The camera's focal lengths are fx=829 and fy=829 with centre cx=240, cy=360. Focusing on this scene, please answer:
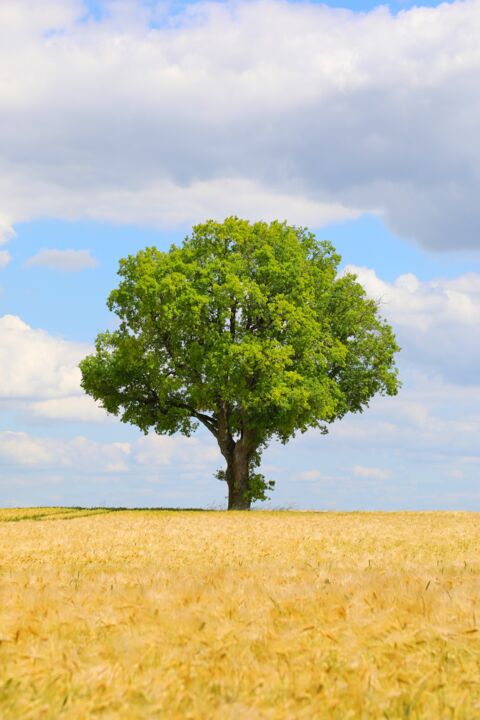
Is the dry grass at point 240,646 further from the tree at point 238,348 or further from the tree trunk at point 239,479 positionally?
the tree trunk at point 239,479

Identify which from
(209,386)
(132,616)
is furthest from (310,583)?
(209,386)

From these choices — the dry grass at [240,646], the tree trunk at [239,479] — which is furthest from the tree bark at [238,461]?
the dry grass at [240,646]

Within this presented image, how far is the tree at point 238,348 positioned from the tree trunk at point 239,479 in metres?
0.06

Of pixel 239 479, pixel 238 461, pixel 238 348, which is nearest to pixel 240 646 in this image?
pixel 238 348

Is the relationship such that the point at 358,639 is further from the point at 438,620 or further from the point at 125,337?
the point at 125,337

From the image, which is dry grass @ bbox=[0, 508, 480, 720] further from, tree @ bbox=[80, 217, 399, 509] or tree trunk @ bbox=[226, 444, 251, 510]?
tree trunk @ bbox=[226, 444, 251, 510]

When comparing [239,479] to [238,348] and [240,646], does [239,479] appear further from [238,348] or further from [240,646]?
[240,646]

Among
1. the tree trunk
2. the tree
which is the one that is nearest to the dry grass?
the tree

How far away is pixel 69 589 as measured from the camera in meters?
11.1

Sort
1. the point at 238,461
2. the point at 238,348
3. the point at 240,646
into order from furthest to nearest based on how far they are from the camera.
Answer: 1. the point at 238,461
2. the point at 238,348
3. the point at 240,646

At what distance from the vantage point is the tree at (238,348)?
43.1 meters

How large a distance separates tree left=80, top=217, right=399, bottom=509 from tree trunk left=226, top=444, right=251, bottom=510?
0.06 m

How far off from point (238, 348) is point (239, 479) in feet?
32.0

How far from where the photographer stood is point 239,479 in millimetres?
48000
